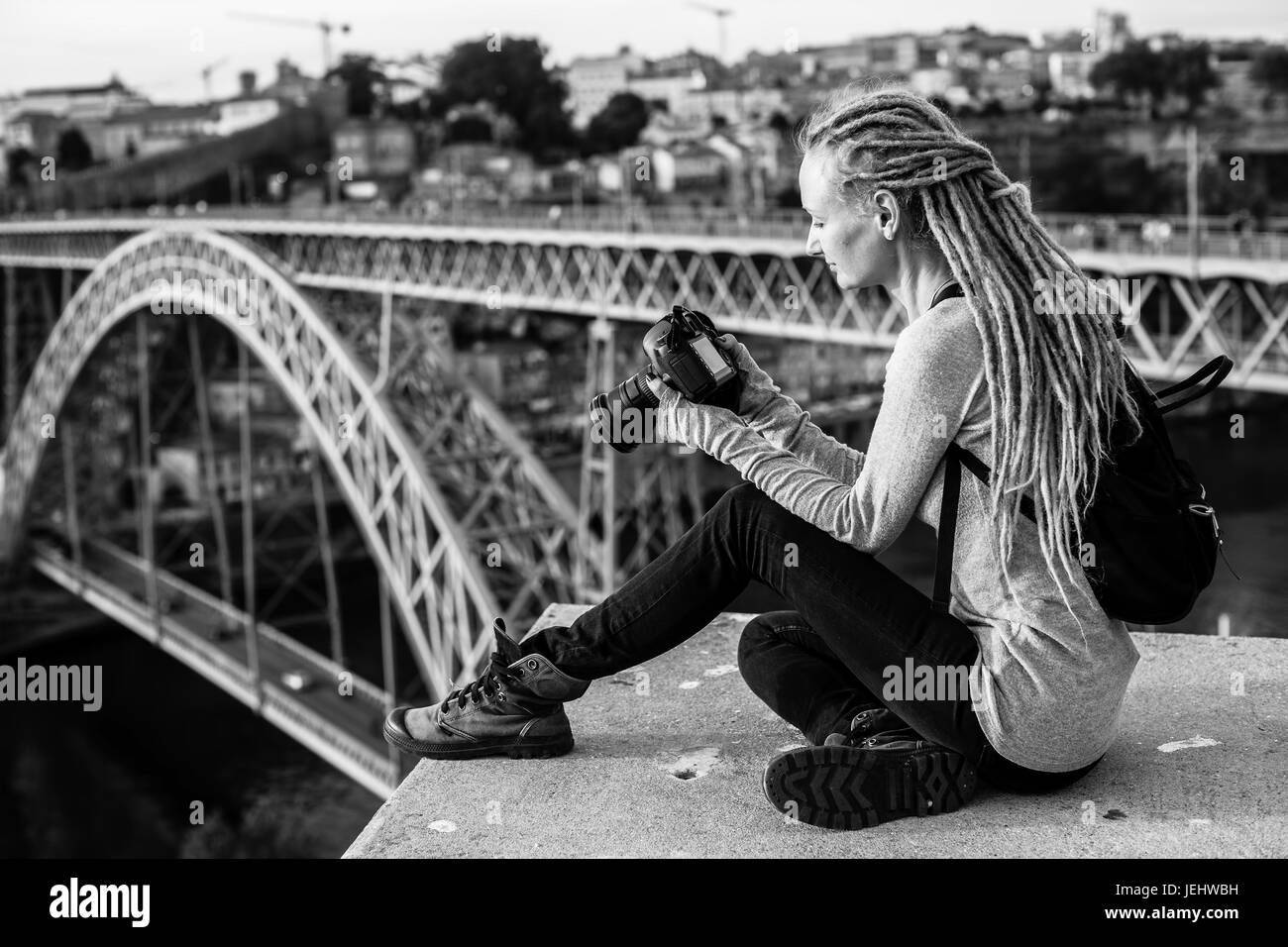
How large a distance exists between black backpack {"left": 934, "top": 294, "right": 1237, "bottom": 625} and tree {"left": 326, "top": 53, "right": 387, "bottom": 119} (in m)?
55.6

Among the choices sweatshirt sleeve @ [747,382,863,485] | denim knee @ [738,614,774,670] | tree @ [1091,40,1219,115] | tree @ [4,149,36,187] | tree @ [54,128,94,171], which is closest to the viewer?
sweatshirt sleeve @ [747,382,863,485]

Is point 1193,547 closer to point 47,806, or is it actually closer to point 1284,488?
point 47,806

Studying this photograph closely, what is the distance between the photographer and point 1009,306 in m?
2.45

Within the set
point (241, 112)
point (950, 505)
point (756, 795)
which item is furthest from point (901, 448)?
point (241, 112)

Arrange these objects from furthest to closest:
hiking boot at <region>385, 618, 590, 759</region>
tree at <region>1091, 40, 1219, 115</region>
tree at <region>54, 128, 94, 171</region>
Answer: tree at <region>54, 128, 94, 171</region> < tree at <region>1091, 40, 1219, 115</region> < hiking boot at <region>385, 618, 590, 759</region>

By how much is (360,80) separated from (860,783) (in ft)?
195

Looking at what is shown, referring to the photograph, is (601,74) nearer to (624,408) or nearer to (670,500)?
(670,500)

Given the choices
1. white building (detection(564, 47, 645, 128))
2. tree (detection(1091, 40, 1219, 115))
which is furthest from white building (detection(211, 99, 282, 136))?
tree (detection(1091, 40, 1219, 115))

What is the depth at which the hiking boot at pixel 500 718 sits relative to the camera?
2.92 meters

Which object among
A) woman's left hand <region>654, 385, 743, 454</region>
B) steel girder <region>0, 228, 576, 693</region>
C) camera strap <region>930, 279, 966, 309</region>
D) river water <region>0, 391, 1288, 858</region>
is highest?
camera strap <region>930, 279, 966, 309</region>

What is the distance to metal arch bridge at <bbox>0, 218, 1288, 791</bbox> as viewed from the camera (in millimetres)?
14633

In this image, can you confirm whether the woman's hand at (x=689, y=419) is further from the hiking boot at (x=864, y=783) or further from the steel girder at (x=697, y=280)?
the steel girder at (x=697, y=280)

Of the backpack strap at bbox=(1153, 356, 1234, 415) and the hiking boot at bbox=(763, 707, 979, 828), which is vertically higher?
the backpack strap at bbox=(1153, 356, 1234, 415)

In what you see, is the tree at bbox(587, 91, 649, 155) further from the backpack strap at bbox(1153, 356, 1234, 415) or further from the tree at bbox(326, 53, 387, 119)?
the backpack strap at bbox(1153, 356, 1234, 415)
